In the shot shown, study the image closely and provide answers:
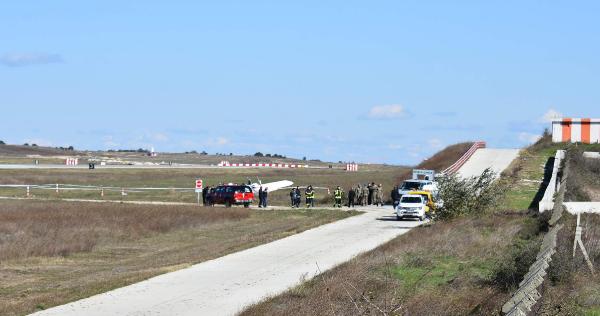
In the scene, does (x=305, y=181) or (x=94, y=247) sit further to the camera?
(x=305, y=181)

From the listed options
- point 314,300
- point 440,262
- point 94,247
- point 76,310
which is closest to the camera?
point 314,300

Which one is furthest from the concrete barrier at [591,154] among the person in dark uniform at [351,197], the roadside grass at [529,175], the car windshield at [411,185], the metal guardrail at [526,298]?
the metal guardrail at [526,298]

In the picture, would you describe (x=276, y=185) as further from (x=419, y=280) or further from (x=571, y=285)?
(x=571, y=285)

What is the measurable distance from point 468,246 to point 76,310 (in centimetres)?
1327

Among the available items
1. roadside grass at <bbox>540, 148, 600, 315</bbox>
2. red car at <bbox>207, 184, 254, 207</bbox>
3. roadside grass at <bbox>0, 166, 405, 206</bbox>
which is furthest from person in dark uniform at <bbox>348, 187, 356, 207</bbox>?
roadside grass at <bbox>540, 148, 600, 315</bbox>

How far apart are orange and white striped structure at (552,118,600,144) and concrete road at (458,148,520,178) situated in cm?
342

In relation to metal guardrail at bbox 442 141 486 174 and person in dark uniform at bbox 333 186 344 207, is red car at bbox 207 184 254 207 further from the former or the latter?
metal guardrail at bbox 442 141 486 174

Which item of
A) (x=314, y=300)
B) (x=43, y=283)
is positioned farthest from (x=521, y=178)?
(x=314, y=300)

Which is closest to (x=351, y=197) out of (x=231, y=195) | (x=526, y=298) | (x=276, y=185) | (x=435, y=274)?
(x=231, y=195)

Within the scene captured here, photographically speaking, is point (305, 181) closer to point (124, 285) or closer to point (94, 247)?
point (94, 247)

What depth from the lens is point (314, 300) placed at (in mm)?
18109

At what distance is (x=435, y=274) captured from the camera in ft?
75.0

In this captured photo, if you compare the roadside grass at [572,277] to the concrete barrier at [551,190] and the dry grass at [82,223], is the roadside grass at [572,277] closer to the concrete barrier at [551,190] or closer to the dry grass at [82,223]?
the concrete barrier at [551,190]

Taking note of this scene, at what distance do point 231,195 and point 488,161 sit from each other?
68.3ft
